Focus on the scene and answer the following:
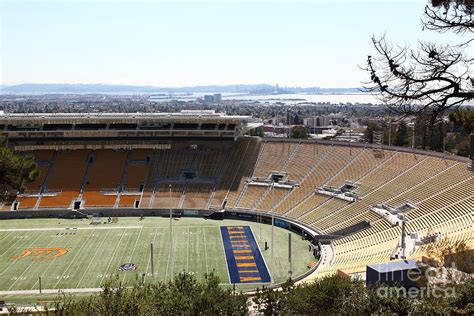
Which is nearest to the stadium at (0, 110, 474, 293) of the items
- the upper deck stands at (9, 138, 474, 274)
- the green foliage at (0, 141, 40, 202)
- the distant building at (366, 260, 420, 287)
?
the upper deck stands at (9, 138, 474, 274)

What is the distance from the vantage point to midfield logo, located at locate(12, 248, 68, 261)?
36.9 meters

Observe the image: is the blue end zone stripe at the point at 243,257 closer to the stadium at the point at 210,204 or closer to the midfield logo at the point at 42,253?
the stadium at the point at 210,204

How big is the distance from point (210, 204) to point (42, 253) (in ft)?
59.1

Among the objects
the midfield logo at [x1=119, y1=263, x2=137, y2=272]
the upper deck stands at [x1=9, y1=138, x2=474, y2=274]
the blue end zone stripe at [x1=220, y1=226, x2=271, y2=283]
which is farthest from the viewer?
the upper deck stands at [x1=9, y1=138, x2=474, y2=274]

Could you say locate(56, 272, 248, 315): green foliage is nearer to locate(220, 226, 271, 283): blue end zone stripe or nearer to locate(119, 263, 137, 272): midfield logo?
locate(220, 226, 271, 283): blue end zone stripe

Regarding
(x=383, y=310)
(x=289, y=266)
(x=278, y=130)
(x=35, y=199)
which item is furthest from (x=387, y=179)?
(x=278, y=130)

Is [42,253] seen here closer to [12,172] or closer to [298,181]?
[12,172]

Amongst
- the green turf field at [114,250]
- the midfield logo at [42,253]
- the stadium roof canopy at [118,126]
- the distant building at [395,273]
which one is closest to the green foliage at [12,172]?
the green turf field at [114,250]

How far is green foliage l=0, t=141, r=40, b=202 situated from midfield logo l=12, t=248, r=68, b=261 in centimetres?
1321

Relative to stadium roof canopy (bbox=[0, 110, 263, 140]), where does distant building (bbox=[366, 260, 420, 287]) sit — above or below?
below

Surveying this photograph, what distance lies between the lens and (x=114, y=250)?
38.5 metres

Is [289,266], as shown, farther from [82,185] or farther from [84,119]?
[84,119]

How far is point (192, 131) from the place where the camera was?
189 ft

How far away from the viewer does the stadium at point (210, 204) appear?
33.7 metres
